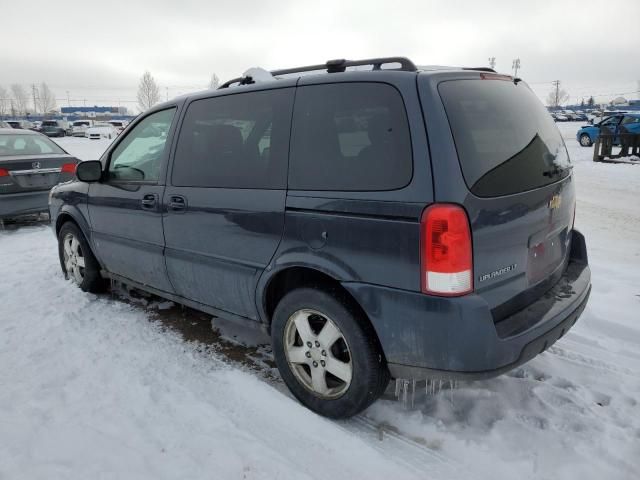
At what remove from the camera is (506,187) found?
93.0 inches

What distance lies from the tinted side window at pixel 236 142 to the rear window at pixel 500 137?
1002 mm

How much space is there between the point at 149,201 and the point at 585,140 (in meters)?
22.7

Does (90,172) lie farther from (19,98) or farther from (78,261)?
(19,98)

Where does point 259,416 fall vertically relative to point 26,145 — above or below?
below

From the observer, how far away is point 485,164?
7.57 feet

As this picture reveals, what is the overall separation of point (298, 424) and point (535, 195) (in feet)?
5.92

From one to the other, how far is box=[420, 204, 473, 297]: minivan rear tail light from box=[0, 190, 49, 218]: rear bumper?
7.18m

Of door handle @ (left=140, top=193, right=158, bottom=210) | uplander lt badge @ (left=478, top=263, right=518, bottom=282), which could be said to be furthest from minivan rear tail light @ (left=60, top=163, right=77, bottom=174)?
uplander lt badge @ (left=478, top=263, right=518, bottom=282)

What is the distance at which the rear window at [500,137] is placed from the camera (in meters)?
2.27

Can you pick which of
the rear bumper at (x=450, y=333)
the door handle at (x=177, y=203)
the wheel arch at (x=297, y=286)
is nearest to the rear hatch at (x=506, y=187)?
the rear bumper at (x=450, y=333)

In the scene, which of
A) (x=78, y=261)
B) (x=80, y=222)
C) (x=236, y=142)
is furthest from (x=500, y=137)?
(x=78, y=261)

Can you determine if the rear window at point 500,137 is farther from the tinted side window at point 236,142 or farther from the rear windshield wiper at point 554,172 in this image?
the tinted side window at point 236,142

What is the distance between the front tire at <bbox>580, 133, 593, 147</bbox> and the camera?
21330 mm

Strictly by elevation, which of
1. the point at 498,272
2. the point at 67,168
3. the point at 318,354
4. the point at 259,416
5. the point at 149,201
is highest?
the point at 67,168
